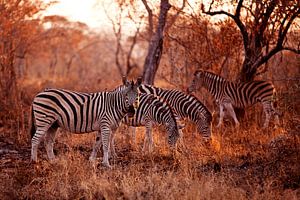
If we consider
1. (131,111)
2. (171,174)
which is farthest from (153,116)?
(171,174)

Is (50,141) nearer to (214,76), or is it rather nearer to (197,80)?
(197,80)

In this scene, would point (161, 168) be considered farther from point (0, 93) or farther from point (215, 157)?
point (0, 93)

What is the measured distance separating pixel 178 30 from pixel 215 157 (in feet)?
20.1

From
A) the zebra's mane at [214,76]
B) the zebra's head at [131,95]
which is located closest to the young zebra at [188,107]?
the zebra's head at [131,95]

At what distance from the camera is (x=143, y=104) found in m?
10.1

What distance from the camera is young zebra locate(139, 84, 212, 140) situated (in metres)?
10.7

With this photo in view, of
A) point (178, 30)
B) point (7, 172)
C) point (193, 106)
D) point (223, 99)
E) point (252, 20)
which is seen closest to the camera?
point (7, 172)

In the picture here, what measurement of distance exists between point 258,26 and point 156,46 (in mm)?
2699

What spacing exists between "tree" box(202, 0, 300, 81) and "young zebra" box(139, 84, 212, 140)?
7.04 ft

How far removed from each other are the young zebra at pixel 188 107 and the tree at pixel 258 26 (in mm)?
2146

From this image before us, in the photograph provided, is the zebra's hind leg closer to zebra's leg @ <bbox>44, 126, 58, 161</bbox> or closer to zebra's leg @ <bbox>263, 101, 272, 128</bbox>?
zebra's leg @ <bbox>263, 101, 272, 128</bbox>

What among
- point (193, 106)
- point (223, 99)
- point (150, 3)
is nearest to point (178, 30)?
point (150, 3)

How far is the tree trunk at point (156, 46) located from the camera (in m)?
12.9

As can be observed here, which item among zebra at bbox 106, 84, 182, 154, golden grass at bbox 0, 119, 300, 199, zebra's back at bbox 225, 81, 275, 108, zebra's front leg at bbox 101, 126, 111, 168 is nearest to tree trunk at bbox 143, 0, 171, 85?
zebra's back at bbox 225, 81, 275, 108
